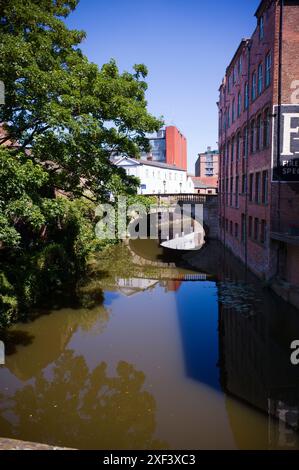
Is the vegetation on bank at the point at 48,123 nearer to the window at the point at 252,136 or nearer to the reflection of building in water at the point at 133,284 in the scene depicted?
the reflection of building in water at the point at 133,284

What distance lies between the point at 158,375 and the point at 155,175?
1995 inches

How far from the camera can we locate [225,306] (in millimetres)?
16109

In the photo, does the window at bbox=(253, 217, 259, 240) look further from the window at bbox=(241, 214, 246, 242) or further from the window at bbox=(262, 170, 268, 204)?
the window at bbox=(241, 214, 246, 242)

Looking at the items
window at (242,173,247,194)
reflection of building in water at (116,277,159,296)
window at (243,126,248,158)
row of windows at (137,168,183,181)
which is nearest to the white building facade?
Result: row of windows at (137,168,183,181)

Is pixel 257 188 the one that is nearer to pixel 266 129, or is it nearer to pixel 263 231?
pixel 263 231

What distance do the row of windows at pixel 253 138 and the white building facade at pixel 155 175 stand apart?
19316 millimetres

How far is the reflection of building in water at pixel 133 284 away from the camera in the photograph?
1972cm

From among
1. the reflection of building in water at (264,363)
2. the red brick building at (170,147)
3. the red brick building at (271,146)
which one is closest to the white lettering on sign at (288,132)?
the red brick building at (271,146)

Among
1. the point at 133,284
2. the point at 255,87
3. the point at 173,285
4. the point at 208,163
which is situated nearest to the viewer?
the point at 255,87

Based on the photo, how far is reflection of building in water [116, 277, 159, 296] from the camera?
1972cm

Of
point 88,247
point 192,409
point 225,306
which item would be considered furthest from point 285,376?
point 88,247

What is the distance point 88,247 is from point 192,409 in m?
13.0

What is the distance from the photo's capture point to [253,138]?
827 inches

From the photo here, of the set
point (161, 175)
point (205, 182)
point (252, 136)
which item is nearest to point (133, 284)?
point (252, 136)
